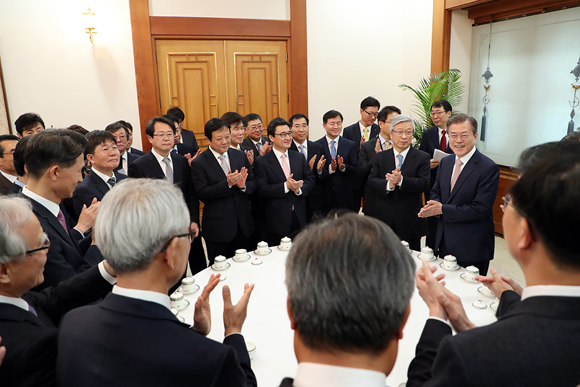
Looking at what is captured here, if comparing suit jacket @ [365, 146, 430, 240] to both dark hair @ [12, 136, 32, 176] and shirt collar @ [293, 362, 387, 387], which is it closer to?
dark hair @ [12, 136, 32, 176]

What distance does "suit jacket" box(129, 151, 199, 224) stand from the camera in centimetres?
360

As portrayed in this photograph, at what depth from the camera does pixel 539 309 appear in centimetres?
96

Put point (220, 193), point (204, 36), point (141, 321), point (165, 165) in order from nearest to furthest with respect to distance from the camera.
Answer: point (141, 321)
point (220, 193)
point (165, 165)
point (204, 36)

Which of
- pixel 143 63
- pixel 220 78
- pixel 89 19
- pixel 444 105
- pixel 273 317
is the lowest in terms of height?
pixel 273 317

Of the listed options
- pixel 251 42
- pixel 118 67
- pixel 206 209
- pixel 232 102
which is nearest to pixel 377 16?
pixel 251 42

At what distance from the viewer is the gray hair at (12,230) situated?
1242mm

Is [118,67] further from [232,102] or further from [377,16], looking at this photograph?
[377,16]

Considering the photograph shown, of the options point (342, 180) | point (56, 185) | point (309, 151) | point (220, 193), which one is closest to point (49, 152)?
point (56, 185)

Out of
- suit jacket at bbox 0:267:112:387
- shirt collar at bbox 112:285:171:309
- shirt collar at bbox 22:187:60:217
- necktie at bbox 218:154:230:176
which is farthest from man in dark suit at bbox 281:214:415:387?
necktie at bbox 218:154:230:176

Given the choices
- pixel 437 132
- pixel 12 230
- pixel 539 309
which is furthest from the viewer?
pixel 437 132

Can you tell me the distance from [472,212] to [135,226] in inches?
97.7

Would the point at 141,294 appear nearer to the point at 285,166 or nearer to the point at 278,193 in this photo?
the point at 278,193

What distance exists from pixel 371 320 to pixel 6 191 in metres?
3.08

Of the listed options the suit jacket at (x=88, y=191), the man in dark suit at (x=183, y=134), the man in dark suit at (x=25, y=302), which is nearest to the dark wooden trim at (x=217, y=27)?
the man in dark suit at (x=183, y=134)
